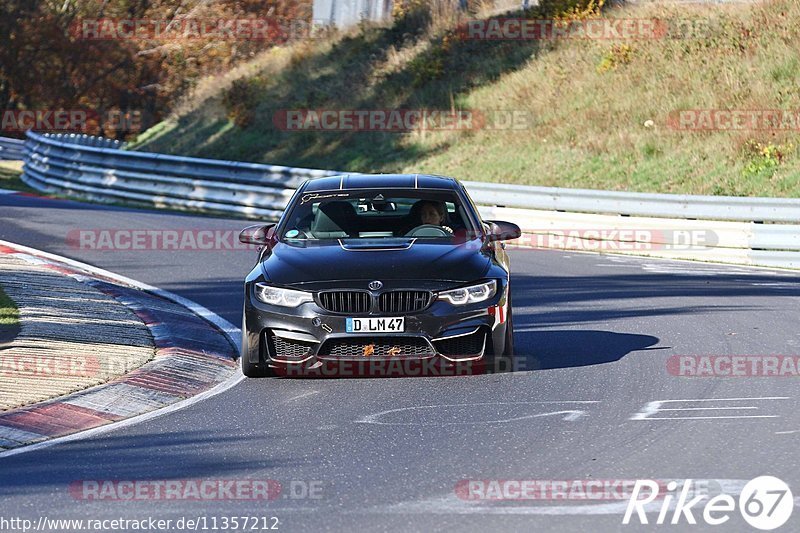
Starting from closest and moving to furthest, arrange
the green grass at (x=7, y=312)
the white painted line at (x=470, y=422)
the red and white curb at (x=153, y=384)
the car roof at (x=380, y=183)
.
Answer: the red and white curb at (x=153, y=384) < the white painted line at (x=470, y=422) < the car roof at (x=380, y=183) < the green grass at (x=7, y=312)

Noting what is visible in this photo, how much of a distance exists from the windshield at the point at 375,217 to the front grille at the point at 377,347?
142cm

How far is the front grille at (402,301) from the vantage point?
9891mm

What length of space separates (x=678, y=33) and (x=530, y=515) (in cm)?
2846

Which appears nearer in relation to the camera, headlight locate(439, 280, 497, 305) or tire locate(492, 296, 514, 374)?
headlight locate(439, 280, 497, 305)

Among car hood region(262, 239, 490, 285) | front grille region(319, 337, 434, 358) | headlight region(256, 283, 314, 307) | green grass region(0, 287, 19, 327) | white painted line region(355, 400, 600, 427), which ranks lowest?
green grass region(0, 287, 19, 327)

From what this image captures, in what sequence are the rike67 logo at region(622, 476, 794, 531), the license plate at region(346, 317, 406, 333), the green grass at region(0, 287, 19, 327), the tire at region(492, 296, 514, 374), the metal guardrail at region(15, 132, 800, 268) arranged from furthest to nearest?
the metal guardrail at region(15, 132, 800, 268) → the green grass at region(0, 287, 19, 327) → the tire at region(492, 296, 514, 374) → the license plate at region(346, 317, 406, 333) → the rike67 logo at region(622, 476, 794, 531)

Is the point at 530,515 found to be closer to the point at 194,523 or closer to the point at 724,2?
the point at 194,523

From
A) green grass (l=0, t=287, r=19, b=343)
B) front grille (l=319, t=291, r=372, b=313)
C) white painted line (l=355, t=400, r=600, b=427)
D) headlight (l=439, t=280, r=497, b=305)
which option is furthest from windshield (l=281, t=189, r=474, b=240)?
green grass (l=0, t=287, r=19, b=343)

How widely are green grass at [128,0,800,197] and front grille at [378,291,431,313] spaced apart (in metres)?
16.1

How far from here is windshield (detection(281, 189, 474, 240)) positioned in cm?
1118

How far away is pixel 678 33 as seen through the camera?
33.2 meters

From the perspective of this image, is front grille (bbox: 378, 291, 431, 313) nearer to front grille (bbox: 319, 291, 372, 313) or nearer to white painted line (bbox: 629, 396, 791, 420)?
front grille (bbox: 319, 291, 372, 313)

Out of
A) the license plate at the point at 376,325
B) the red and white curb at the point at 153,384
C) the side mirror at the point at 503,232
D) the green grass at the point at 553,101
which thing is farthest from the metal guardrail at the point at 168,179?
the license plate at the point at 376,325

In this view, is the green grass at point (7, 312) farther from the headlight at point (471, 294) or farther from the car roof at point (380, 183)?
the headlight at point (471, 294)
